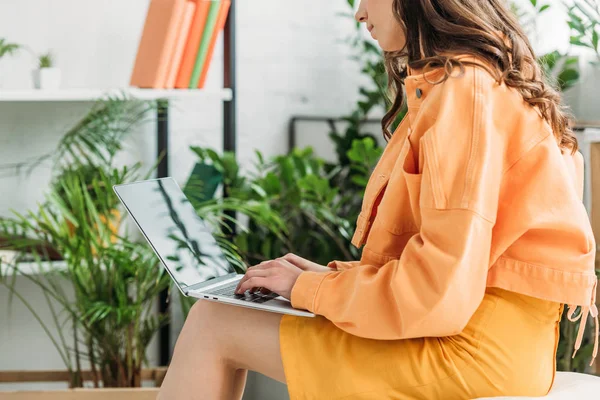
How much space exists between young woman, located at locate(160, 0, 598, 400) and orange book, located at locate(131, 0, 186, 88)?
970 millimetres

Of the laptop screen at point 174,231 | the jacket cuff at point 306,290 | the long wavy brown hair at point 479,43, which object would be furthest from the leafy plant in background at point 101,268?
the long wavy brown hair at point 479,43

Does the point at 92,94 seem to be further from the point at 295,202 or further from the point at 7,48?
the point at 295,202

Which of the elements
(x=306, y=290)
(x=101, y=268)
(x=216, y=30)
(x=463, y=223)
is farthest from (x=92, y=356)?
(x=463, y=223)

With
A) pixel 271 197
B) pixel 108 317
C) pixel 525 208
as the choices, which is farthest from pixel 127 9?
pixel 525 208

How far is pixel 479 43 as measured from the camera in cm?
101

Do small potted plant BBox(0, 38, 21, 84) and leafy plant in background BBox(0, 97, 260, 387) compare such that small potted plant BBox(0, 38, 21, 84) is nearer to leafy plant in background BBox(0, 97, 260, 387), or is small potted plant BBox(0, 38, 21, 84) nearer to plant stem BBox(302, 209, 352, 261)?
leafy plant in background BBox(0, 97, 260, 387)

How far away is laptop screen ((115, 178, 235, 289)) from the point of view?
3.95 ft

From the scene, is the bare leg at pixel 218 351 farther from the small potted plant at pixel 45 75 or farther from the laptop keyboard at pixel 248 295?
the small potted plant at pixel 45 75

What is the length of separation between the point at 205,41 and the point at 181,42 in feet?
0.24

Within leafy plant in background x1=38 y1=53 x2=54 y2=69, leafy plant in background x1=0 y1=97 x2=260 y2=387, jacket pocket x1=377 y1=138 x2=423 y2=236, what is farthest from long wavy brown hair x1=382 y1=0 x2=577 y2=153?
leafy plant in background x1=38 y1=53 x2=54 y2=69

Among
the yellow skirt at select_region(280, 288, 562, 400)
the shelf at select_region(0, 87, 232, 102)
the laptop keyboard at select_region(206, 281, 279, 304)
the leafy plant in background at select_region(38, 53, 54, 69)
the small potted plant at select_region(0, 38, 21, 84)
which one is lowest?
the yellow skirt at select_region(280, 288, 562, 400)

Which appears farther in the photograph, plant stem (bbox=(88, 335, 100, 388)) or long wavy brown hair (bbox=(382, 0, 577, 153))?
plant stem (bbox=(88, 335, 100, 388))

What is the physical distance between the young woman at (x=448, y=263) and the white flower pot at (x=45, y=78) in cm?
107

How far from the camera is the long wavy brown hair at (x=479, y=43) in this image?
1.00m
